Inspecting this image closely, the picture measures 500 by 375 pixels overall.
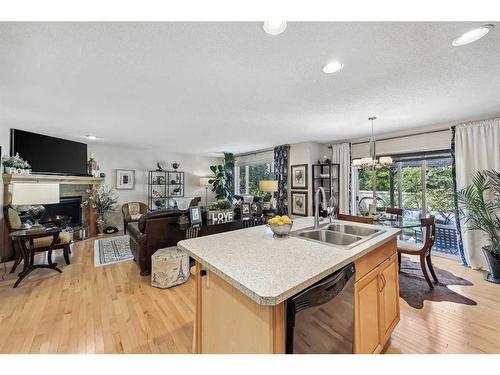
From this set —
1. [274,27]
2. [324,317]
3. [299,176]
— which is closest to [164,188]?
[299,176]

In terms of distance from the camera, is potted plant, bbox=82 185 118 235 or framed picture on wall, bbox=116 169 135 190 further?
framed picture on wall, bbox=116 169 135 190

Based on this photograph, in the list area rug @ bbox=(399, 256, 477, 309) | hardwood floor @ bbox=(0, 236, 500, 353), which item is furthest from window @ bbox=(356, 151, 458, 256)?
hardwood floor @ bbox=(0, 236, 500, 353)

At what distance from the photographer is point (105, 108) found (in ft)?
8.74

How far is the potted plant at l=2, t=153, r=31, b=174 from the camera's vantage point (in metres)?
3.33

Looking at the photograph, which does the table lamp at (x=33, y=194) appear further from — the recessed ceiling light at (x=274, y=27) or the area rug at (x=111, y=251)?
the recessed ceiling light at (x=274, y=27)

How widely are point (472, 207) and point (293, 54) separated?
3.51m

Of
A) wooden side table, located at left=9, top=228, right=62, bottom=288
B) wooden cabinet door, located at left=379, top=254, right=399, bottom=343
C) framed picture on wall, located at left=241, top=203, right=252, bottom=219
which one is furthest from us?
framed picture on wall, located at left=241, top=203, right=252, bottom=219

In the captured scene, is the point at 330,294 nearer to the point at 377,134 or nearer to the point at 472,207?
the point at 472,207

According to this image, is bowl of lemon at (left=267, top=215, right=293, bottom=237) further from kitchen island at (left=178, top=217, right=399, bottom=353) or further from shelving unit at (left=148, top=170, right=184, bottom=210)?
shelving unit at (left=148, top=170, right=184, bottom=210)

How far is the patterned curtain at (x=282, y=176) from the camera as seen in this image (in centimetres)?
533

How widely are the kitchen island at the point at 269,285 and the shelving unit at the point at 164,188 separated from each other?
5178 mm

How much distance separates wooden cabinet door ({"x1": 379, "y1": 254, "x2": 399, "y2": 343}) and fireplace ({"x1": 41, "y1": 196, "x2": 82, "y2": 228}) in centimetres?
549

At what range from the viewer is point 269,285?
2.82 feet

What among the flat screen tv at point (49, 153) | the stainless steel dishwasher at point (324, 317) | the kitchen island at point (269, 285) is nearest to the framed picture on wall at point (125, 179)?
the flat screen tv at point (49, 153)
